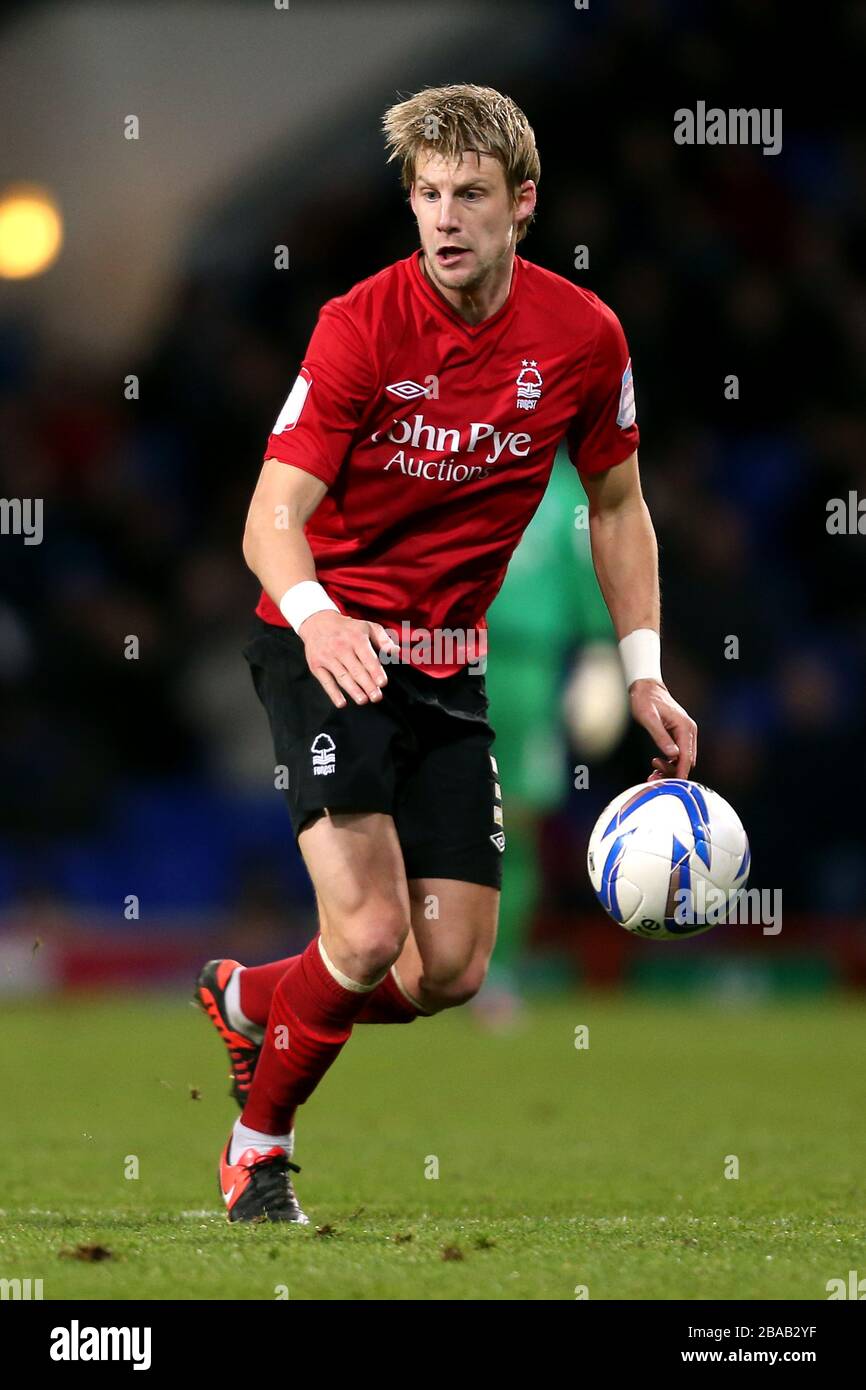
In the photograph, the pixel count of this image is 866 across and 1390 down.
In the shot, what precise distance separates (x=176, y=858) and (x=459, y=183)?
8.36 meters

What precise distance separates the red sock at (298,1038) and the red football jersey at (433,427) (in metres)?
0.71

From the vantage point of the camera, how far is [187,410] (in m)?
14.1

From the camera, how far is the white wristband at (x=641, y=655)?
4754mm

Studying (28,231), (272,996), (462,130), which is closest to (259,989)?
(272,996)

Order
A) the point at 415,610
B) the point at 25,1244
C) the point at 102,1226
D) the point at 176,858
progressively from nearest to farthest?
the point at 25,1244 → the point at 102,1226 → the point at 415,610 → the point at 176,858

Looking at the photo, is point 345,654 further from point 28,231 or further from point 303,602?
point 28,231

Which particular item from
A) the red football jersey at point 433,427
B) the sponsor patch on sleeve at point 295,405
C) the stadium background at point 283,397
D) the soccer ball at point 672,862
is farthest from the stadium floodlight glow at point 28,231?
the soccer ball at point 672,862

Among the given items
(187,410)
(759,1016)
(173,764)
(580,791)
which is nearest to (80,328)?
(187,410)

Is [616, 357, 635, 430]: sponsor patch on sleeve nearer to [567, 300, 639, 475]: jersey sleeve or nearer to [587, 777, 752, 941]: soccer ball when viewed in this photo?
[567, 300, 639, 475]: jersey sleeve

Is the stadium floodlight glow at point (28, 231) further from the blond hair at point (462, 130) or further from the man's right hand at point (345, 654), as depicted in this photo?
the man's right hand at point (345, 654)

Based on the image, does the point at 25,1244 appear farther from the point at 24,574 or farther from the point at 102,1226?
→ the point at 24,574

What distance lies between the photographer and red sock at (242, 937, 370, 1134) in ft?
14.3

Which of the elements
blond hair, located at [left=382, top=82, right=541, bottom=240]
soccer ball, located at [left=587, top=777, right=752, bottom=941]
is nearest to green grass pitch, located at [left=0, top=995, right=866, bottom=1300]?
soccer ball, located at [left=587, top=777, right=752, bottom=941]

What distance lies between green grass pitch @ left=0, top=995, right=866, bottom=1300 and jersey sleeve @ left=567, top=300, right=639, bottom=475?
1.65 meters
